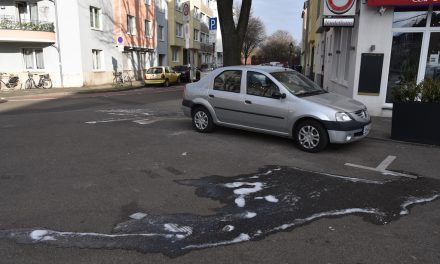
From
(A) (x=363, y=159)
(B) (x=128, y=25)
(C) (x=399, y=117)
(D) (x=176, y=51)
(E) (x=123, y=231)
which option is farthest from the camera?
(D) (x=176, y=51)

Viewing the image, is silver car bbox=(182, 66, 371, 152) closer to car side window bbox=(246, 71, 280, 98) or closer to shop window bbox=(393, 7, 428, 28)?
car side window bbox=(246, 71, 280, 98)

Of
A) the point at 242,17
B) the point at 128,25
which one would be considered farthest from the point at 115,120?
the point at 128,25

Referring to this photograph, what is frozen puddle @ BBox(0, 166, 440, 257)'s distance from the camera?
379 centimetres

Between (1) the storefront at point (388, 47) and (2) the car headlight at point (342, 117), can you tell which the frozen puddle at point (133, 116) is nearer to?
(2) the car headlight at point (342, 117)

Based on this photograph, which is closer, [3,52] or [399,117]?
[399,117]

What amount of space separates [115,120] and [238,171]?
20.9 feet

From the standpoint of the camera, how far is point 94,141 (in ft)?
27.4

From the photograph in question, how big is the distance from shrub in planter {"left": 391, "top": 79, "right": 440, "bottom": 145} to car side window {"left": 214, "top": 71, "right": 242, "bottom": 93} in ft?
11.4

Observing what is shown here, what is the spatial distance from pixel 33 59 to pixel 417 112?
78.0ft

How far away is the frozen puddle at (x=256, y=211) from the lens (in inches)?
149

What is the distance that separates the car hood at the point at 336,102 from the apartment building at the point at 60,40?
1965 cm

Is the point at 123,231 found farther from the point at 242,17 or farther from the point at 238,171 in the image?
the point at 242,17

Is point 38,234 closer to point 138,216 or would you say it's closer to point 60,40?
point 138,216

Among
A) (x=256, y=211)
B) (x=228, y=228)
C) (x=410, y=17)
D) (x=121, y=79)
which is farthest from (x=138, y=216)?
(x=121, y=79)
